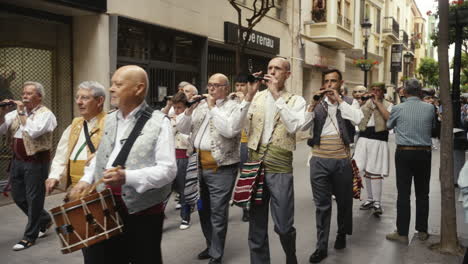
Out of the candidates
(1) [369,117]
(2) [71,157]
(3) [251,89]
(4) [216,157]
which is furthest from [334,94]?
(2) [71,157]

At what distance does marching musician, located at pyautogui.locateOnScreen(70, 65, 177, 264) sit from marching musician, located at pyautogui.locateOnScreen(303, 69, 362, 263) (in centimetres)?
250

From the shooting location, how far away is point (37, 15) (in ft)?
29.0

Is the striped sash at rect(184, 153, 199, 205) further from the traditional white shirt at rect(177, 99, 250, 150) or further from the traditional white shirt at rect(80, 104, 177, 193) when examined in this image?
the traditional white shirt at rect(80, 104, 177, 193)

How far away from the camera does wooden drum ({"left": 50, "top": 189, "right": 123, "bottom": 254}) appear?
107 inches

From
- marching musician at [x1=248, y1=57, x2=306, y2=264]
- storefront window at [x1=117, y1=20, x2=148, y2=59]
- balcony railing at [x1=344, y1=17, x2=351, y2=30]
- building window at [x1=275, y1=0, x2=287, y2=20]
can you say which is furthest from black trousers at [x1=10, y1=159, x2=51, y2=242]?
balcony railing at [x1=344, y1=17, x2=351, y2=30]

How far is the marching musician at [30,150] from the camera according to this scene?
17.9 feet

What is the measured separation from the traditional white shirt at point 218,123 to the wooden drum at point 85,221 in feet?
5.77

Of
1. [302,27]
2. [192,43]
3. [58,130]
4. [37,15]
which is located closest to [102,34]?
[37,15]

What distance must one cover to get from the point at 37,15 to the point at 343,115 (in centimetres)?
640

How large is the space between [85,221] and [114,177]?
1.18 feet

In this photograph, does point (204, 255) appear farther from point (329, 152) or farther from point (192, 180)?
point (329, 152)

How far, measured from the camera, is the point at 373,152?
750 cm

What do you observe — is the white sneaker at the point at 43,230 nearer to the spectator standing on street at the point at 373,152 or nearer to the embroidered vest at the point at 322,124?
the embroidered vest at the point at 322,124

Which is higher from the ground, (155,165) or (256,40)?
(256,40)
